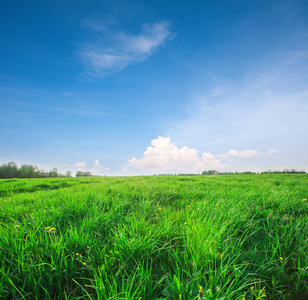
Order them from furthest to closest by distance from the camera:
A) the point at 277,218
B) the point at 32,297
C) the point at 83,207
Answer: the point at 83,207 → the point at 277,218 → the point at 32,297

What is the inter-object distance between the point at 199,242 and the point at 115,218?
5.29ft

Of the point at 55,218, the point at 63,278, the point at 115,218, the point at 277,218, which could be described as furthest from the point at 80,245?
the point at 277,218

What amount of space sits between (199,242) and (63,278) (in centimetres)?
149

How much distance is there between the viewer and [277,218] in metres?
2.86

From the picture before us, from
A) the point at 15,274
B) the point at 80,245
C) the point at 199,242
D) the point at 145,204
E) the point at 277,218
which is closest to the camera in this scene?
the point at 15,274

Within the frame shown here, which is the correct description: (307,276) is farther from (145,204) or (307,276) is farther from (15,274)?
(15,274)

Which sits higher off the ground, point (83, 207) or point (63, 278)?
point (83, 207)

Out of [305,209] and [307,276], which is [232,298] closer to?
[307,276]

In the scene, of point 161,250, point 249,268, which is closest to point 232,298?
point 249,268

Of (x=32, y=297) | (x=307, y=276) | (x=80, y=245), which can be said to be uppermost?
(x=80, y=245)

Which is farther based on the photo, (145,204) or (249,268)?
(145,204)

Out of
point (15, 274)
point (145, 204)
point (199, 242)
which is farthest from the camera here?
point (145, 204)

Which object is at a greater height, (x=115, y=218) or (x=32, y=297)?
(x=115, y=218)

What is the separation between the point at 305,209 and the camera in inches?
134
